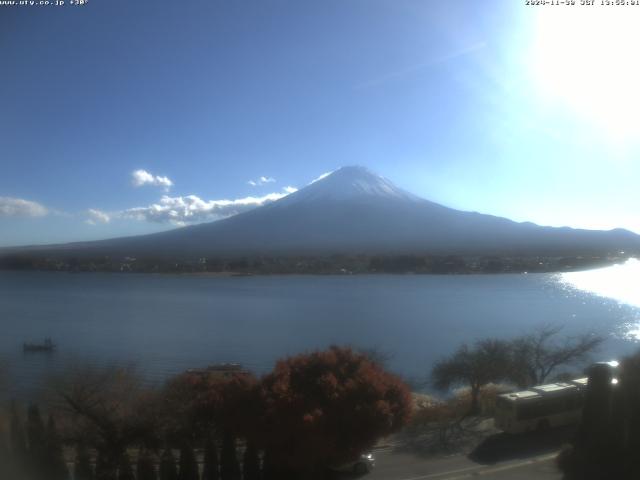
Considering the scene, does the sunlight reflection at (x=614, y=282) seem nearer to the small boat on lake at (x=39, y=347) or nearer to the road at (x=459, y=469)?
the road at (x=459, y=469)

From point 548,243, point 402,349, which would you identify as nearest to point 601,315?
point 402,349

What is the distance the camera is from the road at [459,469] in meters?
4.22

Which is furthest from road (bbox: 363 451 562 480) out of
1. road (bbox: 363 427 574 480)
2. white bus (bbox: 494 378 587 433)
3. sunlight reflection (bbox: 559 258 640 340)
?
sunlight reflection (bbox: 559 258 640 340)

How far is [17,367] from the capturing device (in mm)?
10234

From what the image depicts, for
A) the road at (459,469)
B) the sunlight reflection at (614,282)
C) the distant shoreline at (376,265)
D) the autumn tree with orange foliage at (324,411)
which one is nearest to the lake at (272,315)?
the sunlight reflection at (614,282)

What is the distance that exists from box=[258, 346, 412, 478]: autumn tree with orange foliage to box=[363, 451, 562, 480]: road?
12.2 inches

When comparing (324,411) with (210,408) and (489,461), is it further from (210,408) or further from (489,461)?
(489,461)

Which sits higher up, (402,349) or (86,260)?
(86,260)

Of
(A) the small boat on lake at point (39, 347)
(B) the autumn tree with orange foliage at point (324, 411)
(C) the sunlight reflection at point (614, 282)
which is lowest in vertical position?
(C) the sunlight reflection at point (614, 282)

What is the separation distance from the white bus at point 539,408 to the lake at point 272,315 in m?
4.38

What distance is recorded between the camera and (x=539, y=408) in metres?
5.57

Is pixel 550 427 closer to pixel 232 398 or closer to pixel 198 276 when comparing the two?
pixel 232 398

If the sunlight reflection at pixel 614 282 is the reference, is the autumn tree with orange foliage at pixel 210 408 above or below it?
above

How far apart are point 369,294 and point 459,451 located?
19528 mm
